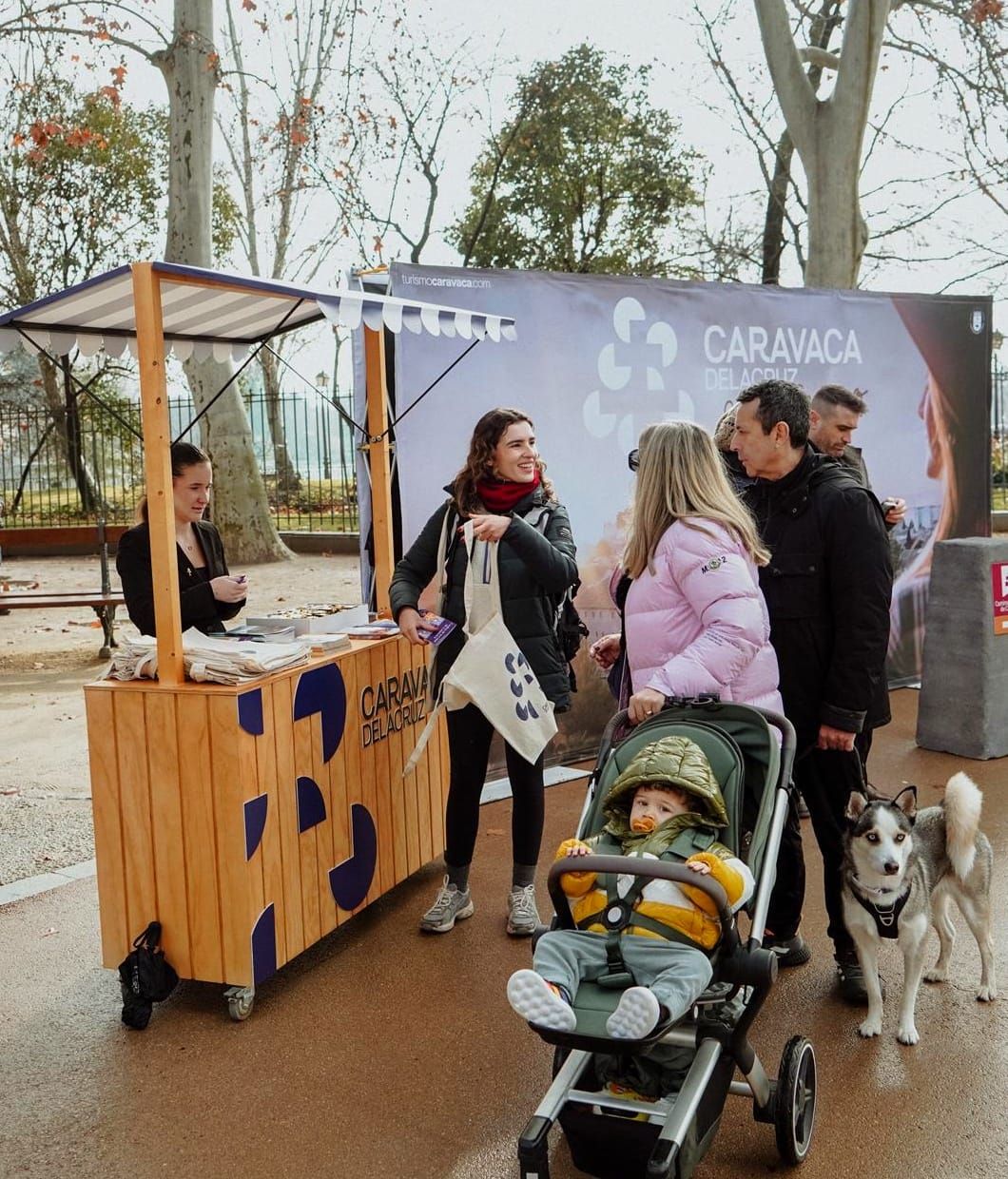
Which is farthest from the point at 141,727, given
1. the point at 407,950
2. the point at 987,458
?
the point at 987,458

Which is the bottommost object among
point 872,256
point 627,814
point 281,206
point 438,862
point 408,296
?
point 438,862

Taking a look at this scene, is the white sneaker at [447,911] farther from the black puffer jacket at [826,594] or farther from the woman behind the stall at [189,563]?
the black puffer jacket at [826,594]

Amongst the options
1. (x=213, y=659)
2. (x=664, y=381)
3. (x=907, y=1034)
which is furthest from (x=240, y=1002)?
(x=664, y=381)

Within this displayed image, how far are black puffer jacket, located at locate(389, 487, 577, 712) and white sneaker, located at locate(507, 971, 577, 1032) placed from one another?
2043 mm

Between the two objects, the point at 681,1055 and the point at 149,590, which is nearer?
the point at 681,1055

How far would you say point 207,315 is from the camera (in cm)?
502

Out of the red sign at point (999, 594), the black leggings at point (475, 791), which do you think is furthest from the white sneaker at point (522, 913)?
the red sign at point (999, 594)

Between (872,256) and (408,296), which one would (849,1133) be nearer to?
(408,296)

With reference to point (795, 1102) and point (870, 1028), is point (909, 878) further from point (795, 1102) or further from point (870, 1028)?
point (795, 1102)

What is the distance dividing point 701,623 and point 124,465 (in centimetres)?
2365

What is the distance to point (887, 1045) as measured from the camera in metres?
3.71

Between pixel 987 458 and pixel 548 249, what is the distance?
50.4 feet

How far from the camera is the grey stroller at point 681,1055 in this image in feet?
8.61

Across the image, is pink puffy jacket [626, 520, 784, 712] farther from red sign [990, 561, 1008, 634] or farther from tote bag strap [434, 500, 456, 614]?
red sign [990, 561, 1008, 634]
